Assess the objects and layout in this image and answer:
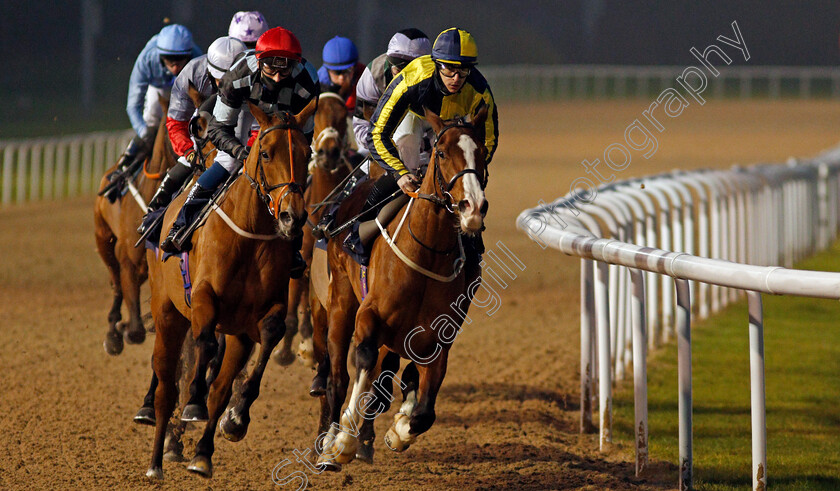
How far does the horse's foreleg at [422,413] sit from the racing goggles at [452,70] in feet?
4.04

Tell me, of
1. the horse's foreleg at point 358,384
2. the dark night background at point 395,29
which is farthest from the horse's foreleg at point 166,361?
the dark night background at point 395,29

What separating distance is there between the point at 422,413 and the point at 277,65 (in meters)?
1.79

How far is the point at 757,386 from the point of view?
156 inches

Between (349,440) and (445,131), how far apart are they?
140 cm

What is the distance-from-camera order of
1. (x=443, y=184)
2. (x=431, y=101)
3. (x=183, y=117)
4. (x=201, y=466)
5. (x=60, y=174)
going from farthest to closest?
(x=60, y=174), (x=183, y=117), (x=431, y=101), (x=201, y=466), (x=443, y=184)

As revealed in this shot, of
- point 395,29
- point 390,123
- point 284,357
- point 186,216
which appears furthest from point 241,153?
point 395,29

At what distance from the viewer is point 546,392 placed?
701cm

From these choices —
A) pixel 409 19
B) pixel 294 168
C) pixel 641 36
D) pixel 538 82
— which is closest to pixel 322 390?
pixel 294 168

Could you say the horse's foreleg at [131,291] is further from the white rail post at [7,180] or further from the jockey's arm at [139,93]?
the white rail post at [7,180]

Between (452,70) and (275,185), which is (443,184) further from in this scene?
(275,185)

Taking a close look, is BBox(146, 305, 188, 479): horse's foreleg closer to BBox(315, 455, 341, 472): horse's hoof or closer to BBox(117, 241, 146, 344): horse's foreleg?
BBox(315, 455, 341, 472): horse's hoof

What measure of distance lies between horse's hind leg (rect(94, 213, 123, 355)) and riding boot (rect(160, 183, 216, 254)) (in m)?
2.55

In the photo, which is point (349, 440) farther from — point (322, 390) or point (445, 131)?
point (445, 131)

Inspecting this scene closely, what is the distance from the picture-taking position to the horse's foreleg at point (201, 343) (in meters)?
4.93
